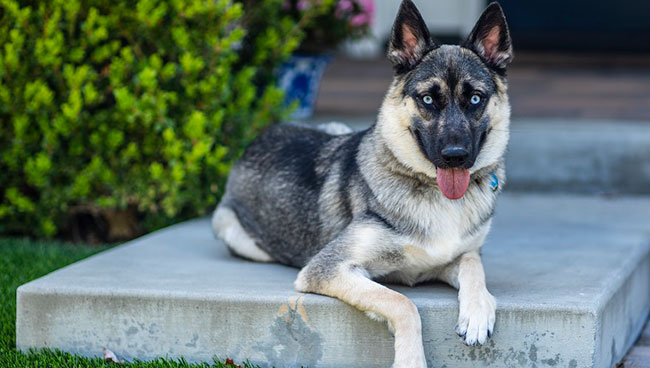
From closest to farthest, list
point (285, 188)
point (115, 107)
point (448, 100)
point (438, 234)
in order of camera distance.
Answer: point (448, 100) < point (438, 234) < point (285, 188) < point (115, 107)

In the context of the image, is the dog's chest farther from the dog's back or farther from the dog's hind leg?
the dog's hind leg

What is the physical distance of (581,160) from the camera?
626 centimetres

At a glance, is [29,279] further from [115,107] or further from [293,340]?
[293,340]

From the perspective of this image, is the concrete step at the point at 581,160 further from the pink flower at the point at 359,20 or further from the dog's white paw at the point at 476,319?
the dog's white paw at the point at 476,319

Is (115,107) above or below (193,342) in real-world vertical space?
above

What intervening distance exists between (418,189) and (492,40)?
2.22 ft

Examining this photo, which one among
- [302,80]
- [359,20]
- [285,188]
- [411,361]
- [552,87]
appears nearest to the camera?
[411,361]

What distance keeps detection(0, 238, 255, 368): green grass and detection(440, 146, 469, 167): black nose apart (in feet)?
3.66

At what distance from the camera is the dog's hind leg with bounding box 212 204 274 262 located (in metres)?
4.53

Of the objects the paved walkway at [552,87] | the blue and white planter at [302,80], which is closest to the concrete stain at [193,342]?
the blue and white planter at [302,80]

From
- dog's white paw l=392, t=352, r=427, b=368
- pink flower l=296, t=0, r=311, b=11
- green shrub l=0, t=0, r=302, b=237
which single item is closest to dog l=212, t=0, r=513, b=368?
dog's white paw l=392, t=352, r=427, b=368

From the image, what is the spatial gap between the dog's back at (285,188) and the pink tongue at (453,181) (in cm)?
57

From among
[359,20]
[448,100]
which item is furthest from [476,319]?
[359,20]

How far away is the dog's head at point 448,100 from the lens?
358 cm
